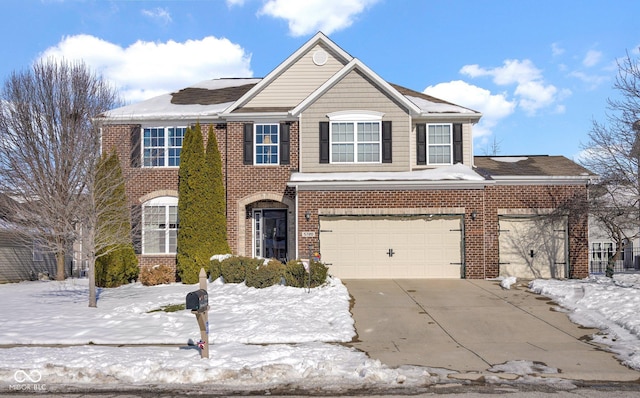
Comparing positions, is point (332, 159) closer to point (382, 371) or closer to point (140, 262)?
point (140, 262)

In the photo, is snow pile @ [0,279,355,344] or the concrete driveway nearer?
the concrete driveway

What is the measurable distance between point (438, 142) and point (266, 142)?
6317 mm

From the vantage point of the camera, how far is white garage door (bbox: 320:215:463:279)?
17.9 m

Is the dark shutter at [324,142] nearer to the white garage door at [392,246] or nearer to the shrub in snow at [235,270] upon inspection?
the white garage door at [392,246]

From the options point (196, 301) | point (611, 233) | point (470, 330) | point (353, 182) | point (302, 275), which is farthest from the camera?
point (611, 233)

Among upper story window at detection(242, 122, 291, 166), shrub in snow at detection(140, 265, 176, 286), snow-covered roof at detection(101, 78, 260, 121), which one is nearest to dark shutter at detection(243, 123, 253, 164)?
upper story window at detection(242, 122, 291, 166)


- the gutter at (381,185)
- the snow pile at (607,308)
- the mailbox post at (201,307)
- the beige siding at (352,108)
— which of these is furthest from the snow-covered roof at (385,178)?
the mailbox post at (201,307)

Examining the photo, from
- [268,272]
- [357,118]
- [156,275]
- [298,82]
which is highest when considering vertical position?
[298,82]

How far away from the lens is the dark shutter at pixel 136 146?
65.4ft

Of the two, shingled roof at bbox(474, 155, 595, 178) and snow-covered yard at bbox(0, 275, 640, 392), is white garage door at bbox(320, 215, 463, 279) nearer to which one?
snow-covered yard at bbox(0, 275, 640, 392)

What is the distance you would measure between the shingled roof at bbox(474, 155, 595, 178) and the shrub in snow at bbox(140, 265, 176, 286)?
11.6 metres

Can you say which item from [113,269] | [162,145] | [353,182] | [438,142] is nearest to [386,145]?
[438,142]

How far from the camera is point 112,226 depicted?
1568 centimetres

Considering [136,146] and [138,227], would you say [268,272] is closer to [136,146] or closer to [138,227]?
[138,227]
